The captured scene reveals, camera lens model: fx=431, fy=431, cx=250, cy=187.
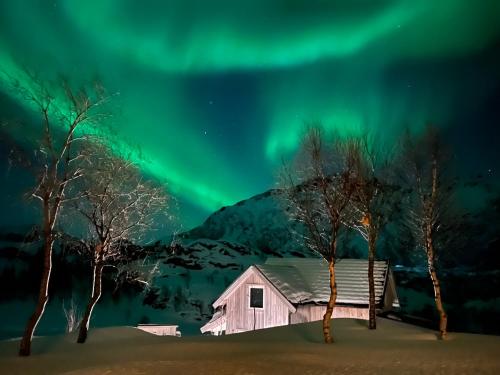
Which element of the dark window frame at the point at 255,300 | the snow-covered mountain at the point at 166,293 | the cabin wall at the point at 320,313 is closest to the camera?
the cabin wall at the point at 320,313

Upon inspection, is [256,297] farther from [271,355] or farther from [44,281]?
[44,281]

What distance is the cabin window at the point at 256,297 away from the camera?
32.9m

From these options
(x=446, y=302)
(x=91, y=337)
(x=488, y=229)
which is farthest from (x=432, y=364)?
(x=488, y=229)

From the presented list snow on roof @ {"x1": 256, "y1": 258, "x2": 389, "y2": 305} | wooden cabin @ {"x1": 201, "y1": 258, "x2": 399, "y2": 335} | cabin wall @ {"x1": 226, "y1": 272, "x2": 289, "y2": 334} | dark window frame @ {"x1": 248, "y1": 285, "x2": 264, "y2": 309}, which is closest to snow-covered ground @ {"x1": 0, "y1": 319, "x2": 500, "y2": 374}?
wooden cabin @ {"x1": 201, "y1": 258, "x2": 399, "y2": 335}

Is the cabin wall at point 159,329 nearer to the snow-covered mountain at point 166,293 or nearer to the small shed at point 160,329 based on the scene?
the small shed at point 160,329

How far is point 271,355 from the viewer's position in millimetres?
15914

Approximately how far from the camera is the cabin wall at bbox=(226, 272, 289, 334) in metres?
32.0

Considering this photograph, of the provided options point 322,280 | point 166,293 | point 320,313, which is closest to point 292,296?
point 320,313

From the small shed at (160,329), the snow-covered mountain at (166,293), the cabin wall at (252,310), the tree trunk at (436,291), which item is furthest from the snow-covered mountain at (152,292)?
the tree trunk at (436,291)

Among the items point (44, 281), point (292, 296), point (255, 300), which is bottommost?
point (255, 300)

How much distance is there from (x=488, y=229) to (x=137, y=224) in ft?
698

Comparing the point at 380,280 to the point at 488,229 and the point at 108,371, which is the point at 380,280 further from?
the point at 488,229

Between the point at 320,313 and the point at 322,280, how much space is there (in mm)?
3021

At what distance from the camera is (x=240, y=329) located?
33.1 m
